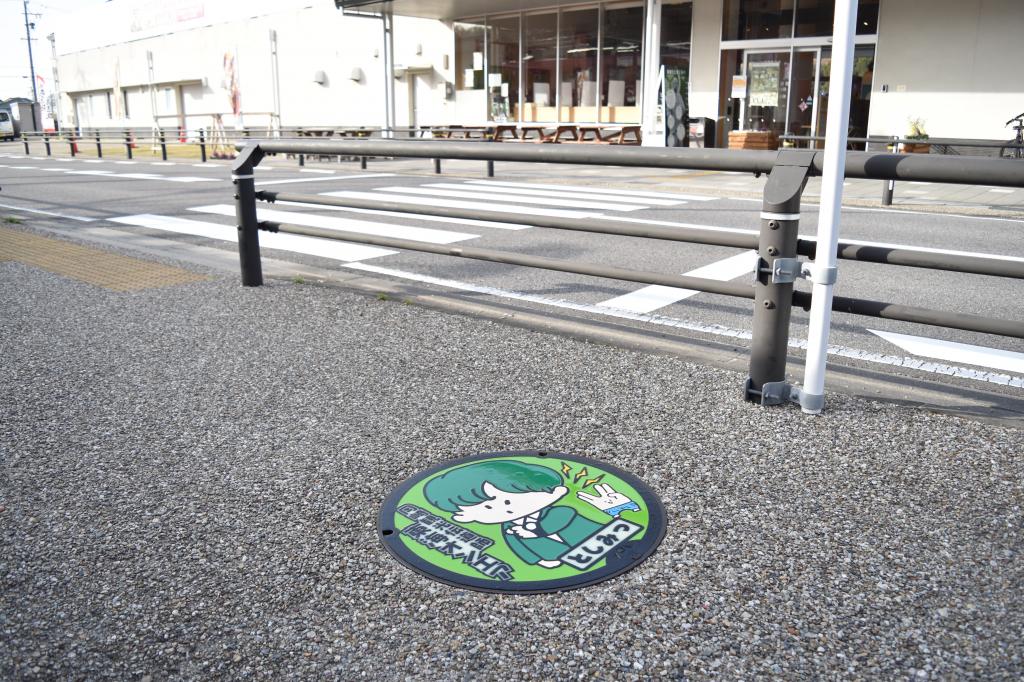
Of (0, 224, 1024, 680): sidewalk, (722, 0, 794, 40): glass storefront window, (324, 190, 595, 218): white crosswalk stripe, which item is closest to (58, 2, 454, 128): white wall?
(722, 0, 794, 40): glass storefront window

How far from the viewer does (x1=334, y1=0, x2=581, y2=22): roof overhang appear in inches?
1037

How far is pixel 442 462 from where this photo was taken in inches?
131

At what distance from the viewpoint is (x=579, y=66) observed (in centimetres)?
2817

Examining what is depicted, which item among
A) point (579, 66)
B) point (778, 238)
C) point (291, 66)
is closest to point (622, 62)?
point (579, 66)

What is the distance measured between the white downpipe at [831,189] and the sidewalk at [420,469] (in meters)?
0.21

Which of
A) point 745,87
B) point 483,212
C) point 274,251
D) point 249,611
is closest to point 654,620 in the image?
point 249,611

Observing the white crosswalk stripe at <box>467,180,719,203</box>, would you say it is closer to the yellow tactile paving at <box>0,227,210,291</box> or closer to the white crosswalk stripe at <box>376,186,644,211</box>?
the white crosswalk stripe at <box>376,186,644,211</box>

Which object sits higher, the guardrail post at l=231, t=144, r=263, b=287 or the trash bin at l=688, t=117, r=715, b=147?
the trash bin at l=688, t=117, r=715, b=147

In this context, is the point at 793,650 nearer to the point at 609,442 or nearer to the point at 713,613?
the point at 713,613

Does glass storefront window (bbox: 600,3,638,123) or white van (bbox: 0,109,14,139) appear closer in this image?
glass storefront window (bbox: 600,3,638,123)

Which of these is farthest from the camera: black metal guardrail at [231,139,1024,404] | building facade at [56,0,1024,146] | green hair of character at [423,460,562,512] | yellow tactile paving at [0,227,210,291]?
building facade at [56,0,1024,146]

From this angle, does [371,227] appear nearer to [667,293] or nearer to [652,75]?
[667,293]

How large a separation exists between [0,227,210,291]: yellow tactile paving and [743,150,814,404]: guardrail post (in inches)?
185

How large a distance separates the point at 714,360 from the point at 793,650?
2.56 metres
